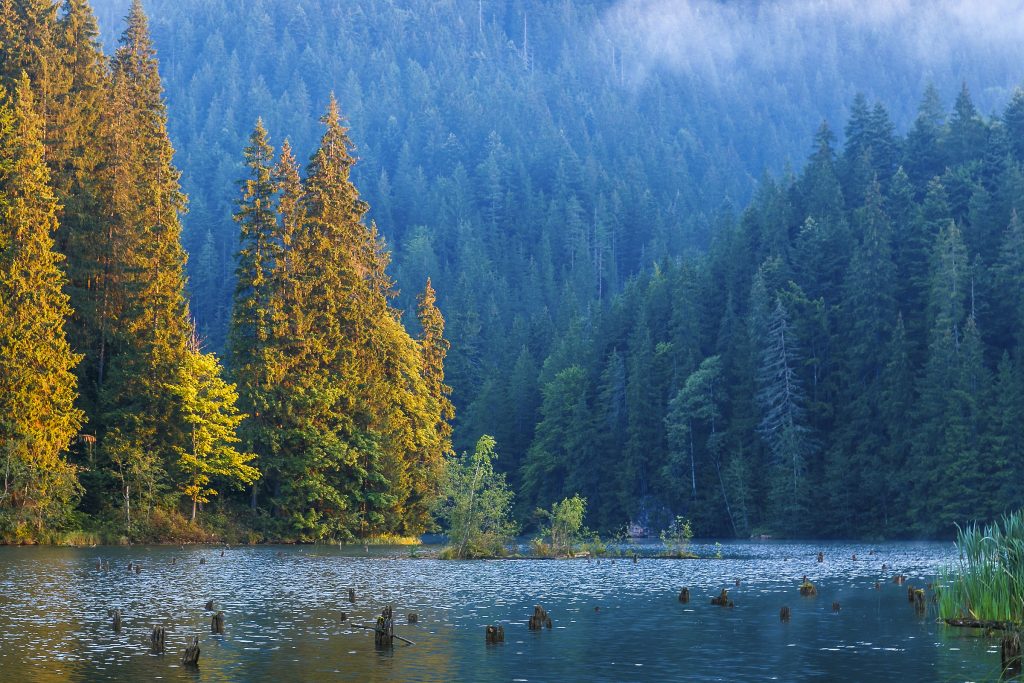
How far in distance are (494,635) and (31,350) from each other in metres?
51.1

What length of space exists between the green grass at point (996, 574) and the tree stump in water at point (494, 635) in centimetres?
1280

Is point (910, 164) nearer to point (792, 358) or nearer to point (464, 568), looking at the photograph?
point (792, 358)

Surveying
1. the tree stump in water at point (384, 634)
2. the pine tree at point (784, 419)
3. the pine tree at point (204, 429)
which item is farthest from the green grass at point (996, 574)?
the pine tree at point (784, 419)

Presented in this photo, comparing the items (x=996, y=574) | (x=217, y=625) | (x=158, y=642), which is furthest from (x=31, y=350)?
(x=996, y=574)

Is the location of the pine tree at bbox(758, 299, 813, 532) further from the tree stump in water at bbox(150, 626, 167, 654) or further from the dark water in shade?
the tree stump in water at bbox(150, 626, 167, 654)

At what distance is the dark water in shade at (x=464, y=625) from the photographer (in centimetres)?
2905

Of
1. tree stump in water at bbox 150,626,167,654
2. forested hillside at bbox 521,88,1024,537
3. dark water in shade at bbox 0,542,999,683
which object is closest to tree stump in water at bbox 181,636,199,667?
dark water in shade at bbox 0,542,999,683

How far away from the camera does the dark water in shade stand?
95.3 ft

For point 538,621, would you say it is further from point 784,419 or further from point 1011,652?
point 784,419

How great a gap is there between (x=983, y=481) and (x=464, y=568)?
62768 millimetres

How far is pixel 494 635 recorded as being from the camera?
3369 centimetres

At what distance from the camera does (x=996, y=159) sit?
15262cm

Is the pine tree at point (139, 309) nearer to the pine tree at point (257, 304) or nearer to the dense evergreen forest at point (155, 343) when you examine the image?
the dense evergreen forest at point (155, 343)

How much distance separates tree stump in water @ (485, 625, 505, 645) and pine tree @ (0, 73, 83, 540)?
4753 centimetres
